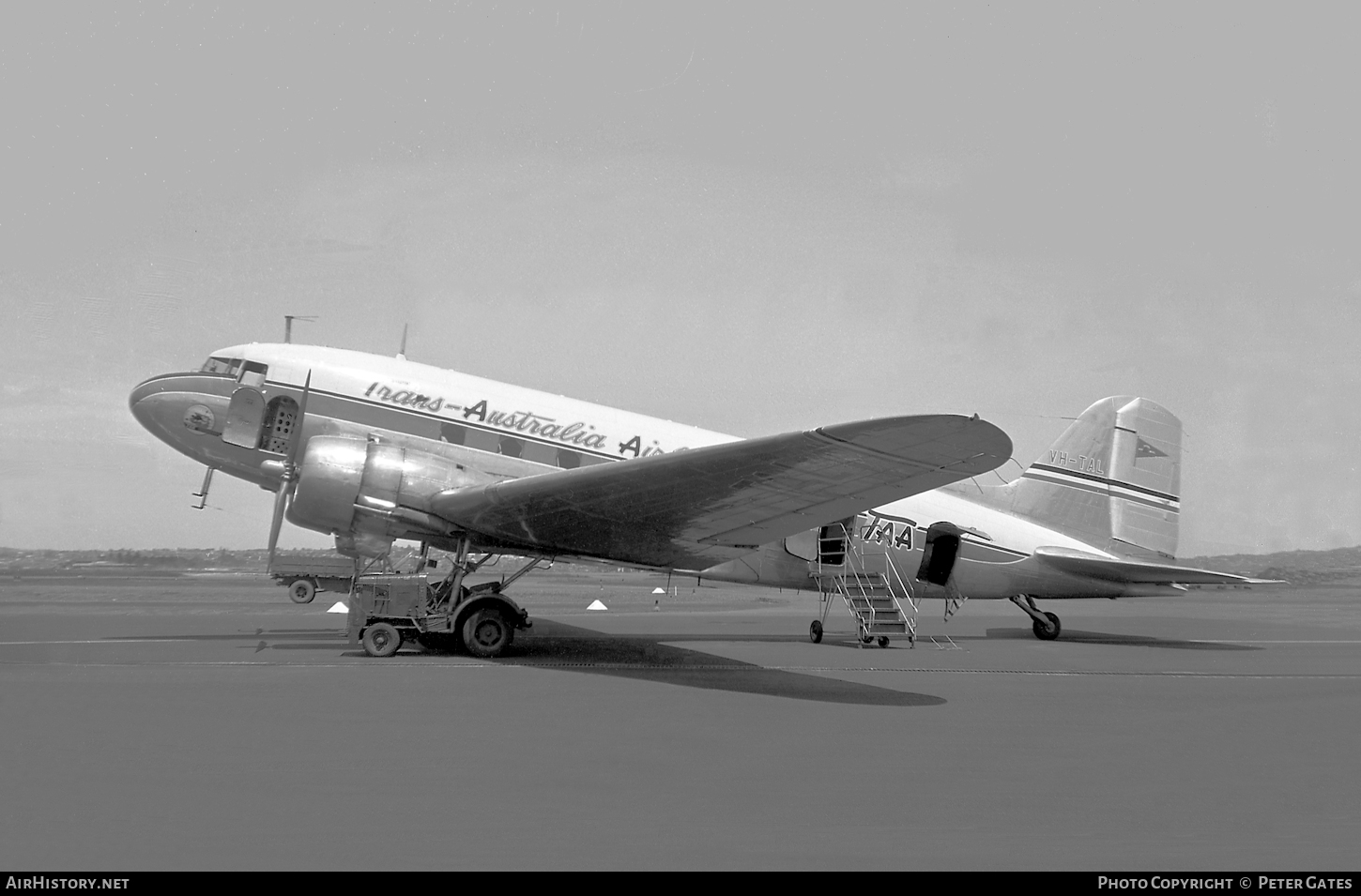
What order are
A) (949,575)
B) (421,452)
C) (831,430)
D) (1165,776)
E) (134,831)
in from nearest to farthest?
(134,831) → (1165,776) → (831,430) → (421,452) → (949,575)

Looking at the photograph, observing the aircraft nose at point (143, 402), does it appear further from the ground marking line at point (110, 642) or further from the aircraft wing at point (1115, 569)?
the aircraft wing at point (1115, 569)

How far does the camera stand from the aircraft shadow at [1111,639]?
16141 millimetres

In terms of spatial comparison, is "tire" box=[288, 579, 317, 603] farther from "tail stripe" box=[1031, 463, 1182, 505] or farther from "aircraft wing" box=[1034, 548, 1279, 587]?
"tail stripe" box=[1031, 463, 1182, 505]

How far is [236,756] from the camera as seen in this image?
6156 millimetres

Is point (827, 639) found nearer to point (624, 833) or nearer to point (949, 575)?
point (949, 575)

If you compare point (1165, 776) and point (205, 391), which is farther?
point (205, 391)

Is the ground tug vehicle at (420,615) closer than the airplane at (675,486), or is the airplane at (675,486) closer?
the airplane at (675,486)

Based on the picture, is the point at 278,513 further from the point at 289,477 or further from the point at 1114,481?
the point at 1114,481

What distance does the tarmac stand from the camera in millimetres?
4465

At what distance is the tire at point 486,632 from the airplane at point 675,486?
27mm

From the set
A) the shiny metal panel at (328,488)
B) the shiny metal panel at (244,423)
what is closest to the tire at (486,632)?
the shiny metal panel at (328,488)

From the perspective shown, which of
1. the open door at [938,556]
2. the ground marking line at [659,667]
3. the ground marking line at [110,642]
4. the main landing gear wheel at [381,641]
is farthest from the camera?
the open door at [938,556]
